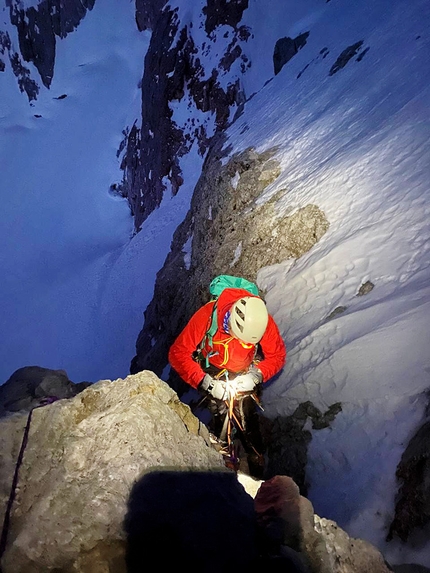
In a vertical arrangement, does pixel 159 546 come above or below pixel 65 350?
above

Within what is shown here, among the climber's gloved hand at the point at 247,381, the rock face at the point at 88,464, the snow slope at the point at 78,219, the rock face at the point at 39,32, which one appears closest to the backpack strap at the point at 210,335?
the climber's gloved hand at the point at 247,381

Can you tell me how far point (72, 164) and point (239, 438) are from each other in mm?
48010

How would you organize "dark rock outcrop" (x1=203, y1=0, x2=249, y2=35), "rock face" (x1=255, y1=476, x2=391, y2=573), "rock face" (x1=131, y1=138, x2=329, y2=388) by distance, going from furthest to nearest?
"dark rock outcrop" (x1=203, y1=0, x2=249, y2=35) → "rock face" (x1=131, y1=138, x2=329, y2=388) → "rock face" (x1=255, y1=476, x2=391, y2=573)

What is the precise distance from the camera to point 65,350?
1908 centimetres

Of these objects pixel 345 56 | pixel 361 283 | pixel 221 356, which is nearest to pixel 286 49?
pixel 345 56

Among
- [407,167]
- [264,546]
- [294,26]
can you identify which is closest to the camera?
[264,546]

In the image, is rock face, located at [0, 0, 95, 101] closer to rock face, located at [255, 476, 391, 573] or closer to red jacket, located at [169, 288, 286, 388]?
red jacket, located at [169, 288, 286, 388]

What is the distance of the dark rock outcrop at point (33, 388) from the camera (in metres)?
4.77

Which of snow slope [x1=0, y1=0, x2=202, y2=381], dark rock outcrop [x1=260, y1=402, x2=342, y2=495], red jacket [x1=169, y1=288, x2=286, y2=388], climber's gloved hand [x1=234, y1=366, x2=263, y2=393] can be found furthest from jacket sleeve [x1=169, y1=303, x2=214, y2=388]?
snow slope [x1=0, y1=0, x2=202, y2=381]

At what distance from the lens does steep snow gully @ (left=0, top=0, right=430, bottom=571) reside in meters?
3.54

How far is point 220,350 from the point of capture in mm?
3910

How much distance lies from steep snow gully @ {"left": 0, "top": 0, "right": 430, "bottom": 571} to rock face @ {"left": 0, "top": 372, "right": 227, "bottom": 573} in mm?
1689

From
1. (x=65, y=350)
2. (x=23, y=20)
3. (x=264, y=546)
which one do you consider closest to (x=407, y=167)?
(x=264, y=546)

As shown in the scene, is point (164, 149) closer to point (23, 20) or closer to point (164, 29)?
point (164, 29)
